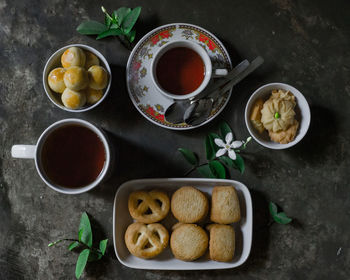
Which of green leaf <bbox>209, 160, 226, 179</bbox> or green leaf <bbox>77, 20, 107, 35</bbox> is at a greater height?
green leaf <bbox>77, 20, 107, 35</bbox>

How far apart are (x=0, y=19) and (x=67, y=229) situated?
738mm

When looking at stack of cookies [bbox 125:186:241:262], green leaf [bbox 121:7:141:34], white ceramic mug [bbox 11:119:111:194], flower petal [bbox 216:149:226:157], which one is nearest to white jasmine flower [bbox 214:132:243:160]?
flower petal [bbox 216:149:226:157]

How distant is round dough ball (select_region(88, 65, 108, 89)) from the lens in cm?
107

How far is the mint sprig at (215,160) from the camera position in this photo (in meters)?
1.17

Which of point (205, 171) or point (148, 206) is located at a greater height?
point (205, 171)

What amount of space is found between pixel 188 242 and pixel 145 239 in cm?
13

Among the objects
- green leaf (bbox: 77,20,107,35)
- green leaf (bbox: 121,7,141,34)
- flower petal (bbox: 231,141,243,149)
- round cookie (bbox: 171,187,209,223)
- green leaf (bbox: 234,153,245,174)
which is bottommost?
round cookie (bbox: 171,187,209,223)

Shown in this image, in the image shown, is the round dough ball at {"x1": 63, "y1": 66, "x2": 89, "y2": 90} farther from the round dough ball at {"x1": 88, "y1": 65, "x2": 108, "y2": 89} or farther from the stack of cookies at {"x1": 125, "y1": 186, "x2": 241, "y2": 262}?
the stack of cookies at {"x1": 125, "y1": 186, "x2": 241, "y2": 262}

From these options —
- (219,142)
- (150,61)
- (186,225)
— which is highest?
(150,61)

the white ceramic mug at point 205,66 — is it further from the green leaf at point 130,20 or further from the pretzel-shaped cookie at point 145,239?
the pretzel-shaped cookie at point 145,239

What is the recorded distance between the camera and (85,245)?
1.20 meters

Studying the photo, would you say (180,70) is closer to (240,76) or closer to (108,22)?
(240,76)

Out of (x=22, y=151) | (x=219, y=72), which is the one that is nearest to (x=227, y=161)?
(x=219, y=72)

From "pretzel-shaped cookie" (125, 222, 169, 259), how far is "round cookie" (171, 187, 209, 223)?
0.08m
